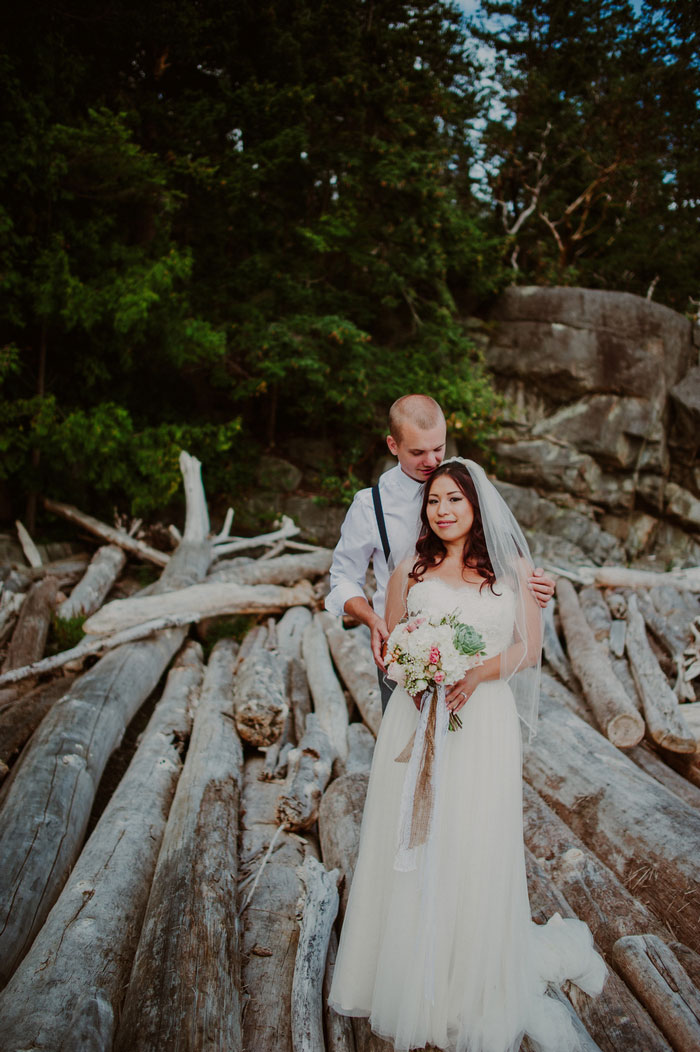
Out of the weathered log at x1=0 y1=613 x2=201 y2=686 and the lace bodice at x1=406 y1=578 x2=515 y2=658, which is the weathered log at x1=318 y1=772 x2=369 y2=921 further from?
the weathered log at x1=0 y1=613 x2=201 y2=686

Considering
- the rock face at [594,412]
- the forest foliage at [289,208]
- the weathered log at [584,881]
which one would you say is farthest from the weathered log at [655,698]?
the rock face at [594,412]

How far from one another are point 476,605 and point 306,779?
224 cm

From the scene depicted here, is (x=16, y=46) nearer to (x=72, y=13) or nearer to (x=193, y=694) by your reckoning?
(x=72, y=13)

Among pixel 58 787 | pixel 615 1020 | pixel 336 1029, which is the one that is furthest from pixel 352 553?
pixel 58 787

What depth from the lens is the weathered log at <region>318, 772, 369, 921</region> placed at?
345 cm

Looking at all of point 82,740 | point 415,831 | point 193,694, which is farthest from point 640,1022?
point 193,694

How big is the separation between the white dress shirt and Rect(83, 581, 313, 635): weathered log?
4.03m

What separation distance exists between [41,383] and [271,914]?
425 inches

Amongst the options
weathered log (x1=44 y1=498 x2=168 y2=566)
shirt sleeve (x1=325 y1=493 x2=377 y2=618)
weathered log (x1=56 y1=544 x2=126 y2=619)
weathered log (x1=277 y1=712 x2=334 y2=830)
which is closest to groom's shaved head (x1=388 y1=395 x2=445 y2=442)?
shirt sleeve (x1=325 y1=493 x2=377 y2=618)

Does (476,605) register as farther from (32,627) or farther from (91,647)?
(32,627)

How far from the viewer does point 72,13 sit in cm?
1103

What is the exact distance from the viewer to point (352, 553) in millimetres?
3467

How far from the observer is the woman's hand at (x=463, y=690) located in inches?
99.8

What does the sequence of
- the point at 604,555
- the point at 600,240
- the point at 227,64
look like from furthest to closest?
the point at 600,240 < the point at 604,555 < the point at 227,64
